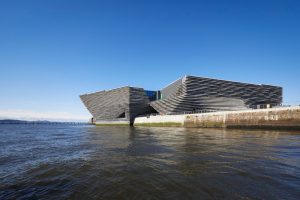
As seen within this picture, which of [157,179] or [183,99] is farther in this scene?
[183,99]

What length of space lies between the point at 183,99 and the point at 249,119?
35002 millimetres

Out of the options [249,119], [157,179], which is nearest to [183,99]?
[249,119]

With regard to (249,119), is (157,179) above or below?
below

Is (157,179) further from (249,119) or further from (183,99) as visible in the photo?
(183,99)

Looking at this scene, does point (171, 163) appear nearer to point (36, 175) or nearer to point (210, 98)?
point (36, 175)

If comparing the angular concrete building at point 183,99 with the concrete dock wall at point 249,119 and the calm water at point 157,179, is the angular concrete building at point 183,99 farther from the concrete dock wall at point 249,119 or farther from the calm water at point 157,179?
the calm water at point 157,179

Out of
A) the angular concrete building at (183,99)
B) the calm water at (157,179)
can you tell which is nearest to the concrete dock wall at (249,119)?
the angular concrete building at (183,99)

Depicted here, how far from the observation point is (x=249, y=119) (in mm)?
40188

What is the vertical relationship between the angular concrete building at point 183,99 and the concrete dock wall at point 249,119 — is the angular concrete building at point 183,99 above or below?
above

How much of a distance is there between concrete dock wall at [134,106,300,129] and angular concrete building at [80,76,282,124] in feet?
44.8

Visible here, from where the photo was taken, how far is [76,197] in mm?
6055

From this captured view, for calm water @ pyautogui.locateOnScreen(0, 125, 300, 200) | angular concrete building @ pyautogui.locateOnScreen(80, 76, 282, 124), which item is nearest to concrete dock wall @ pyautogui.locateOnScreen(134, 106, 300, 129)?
angular concrete building @ pyautogui.locateOnScreen(80, 76, 282, 124)

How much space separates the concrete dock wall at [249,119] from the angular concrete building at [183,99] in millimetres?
13644

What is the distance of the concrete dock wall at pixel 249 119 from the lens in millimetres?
32547
